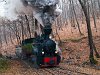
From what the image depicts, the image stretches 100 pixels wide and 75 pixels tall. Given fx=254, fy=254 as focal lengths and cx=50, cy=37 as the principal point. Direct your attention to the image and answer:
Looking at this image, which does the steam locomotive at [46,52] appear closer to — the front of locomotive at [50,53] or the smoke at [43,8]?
the front of locomotive at [50,53]

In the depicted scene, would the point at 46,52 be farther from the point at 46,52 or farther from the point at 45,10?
the point at 45,10

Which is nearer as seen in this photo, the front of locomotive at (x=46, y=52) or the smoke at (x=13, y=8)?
the front of locomotive at (x=46, y=52)

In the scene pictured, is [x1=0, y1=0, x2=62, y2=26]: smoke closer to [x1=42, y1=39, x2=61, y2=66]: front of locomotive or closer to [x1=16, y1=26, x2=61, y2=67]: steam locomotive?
[x1=16, y1=26, x2=61, y2=67]: steam locomotive

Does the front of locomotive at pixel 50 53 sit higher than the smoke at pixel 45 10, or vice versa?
the smoke at pixel 45 10

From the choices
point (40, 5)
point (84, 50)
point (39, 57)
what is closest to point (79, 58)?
point (84, 50)

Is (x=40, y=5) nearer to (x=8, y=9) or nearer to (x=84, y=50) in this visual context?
(x=8, y=9)

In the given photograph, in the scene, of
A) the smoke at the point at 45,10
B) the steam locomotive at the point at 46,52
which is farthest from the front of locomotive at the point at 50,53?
the smoke at the point at 45,10

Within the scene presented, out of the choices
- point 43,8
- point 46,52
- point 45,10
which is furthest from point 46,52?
point 43,8

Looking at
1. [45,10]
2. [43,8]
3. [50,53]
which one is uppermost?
A: [43,8]

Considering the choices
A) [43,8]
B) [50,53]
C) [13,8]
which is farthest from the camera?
[13,8]

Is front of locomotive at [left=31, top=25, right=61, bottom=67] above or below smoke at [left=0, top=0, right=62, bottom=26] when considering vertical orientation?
Result: below

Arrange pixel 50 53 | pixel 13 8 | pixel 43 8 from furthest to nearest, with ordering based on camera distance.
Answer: pixel 13 8
pixel 50 53
pixel 43 8

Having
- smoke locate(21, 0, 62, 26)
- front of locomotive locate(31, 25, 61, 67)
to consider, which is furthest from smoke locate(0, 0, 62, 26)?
front of locomotive locate(31, 25, 61, 67)

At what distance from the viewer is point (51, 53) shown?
2164 cm
